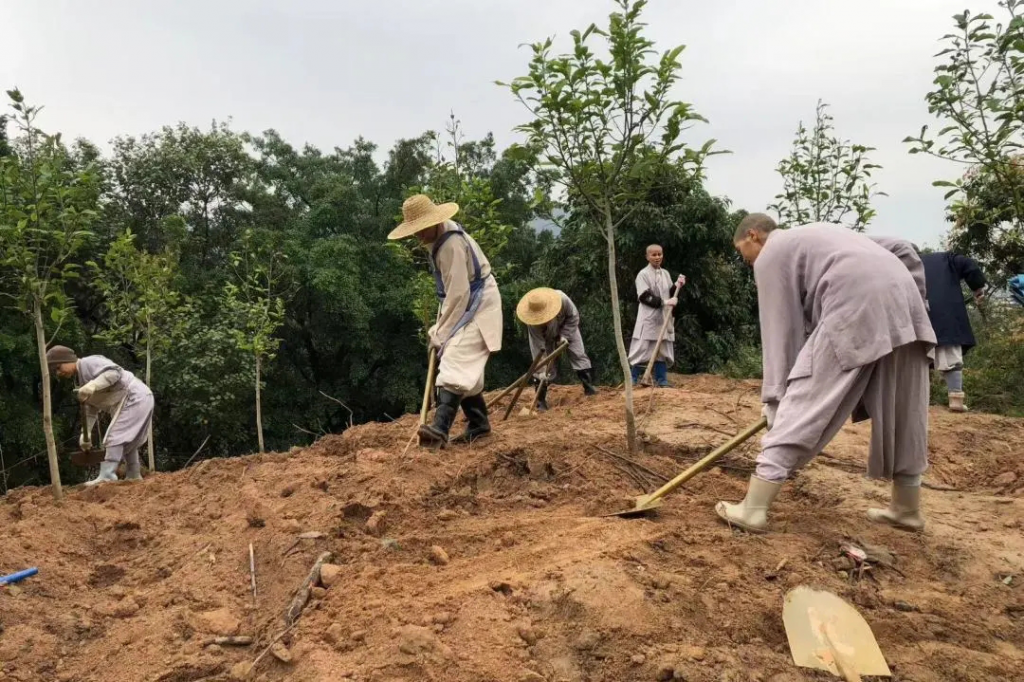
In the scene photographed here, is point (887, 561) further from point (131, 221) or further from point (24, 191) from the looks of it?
point (131, 221)

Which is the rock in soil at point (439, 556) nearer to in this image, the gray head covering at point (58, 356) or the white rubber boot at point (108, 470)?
the white rubber boot at point (108, 470)

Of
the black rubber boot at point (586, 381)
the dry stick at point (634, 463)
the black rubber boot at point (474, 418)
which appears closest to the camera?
the dry stick at point (634, 463)

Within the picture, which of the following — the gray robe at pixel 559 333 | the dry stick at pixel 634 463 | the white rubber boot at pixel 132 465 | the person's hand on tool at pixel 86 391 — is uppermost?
the gray robe at pixel 559 333

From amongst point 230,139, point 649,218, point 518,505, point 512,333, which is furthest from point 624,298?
point 230,139

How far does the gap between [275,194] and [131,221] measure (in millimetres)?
4358

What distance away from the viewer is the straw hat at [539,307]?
7633mm

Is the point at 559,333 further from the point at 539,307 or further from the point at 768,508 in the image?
the point at 768,508

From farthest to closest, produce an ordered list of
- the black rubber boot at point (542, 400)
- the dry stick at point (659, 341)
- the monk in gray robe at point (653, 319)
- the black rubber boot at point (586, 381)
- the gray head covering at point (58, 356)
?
1. the monk in gray robe at point (653, 319)
2. the black rubber boot at point (586, 381)
3. the dry stick at point (659, 341)
4. the black rubber boot at point (542, 400)
5. the gray head covering at point (58, 356)

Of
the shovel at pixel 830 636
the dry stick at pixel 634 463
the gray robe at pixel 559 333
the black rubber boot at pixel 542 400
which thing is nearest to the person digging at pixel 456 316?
the dry stick at pixel 634 463

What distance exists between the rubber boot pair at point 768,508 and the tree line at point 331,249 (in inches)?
60.5

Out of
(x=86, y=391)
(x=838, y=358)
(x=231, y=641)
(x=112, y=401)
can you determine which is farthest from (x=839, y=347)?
(x=112, y=401)

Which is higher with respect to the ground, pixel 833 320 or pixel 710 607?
pixel 833 320

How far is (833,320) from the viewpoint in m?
3.13

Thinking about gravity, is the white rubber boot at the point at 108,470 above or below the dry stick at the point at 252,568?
below
